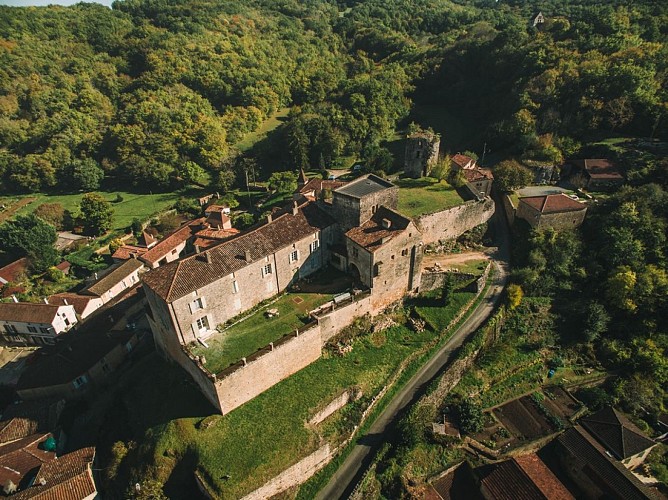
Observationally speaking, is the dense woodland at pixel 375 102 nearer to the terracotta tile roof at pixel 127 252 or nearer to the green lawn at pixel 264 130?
the green lawn at pixel 264 130

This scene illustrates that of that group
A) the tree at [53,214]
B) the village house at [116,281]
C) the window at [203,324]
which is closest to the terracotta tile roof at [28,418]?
the village house at [116,281]

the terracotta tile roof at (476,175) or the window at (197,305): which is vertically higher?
the terracotta tile roof at (476,175)

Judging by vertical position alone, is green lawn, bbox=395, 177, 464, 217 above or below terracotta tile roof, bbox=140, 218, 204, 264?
above

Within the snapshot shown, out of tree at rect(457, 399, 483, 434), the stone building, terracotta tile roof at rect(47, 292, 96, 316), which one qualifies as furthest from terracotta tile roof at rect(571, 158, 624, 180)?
terracotta tile roof at rect(47, 292, 96, 316)

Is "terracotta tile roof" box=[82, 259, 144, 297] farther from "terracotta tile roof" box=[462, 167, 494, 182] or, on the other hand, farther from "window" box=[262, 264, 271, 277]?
"terracotta tile roof" box=[462, 167, 494, 182]

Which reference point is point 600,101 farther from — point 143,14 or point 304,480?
point 143,14
